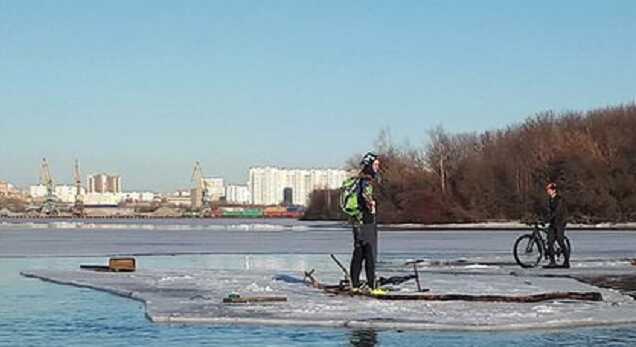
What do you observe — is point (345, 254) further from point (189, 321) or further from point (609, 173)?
point (609, 173)

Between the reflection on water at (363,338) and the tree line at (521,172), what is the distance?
73.9 meters

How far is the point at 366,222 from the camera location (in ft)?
51.0

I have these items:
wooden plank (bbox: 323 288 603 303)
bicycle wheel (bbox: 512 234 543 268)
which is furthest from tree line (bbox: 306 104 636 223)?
wooden plank (bbox: 323 288 603 303)

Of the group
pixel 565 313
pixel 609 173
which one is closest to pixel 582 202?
pixel 609 173

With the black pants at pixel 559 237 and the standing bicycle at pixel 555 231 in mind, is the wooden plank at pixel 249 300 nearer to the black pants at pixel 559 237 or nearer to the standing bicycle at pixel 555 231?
the standing bicycle at pixel 555 231

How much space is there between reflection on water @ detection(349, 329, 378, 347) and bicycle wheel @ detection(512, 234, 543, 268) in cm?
1228

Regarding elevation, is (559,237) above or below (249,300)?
above

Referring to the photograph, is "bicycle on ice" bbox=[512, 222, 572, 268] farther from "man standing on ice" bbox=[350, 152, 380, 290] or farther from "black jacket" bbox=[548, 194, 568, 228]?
"man standing on ice" bbox=[350, 152, 380, 290]

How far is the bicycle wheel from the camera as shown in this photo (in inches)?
941

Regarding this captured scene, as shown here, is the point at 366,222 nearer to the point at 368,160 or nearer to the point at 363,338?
the point at 368,160

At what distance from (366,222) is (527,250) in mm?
9462

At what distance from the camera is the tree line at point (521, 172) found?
8675 cm

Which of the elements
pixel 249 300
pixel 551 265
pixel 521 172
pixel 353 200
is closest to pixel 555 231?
pixel 551 265

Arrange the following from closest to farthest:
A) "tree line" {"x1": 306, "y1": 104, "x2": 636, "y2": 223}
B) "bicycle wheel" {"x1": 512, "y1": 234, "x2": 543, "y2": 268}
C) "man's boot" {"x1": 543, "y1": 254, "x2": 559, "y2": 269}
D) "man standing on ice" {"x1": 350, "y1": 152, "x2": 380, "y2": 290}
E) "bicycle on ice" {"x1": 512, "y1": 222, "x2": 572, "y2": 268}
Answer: "man standing on ice" {"x1": 350, "y1": 152, "x2": 380, "y2": 290} < "man's boot" {"x1": 543, "y1": 254, "x2": 559, "y2": 269} < "bicycle on ice" {"x1": 512, "y1": 222, "x2": 572, "y2": 268} < "bicycle wheel" {"x1": 512, "y1": 234, "x2": 543, "y2": 268} < "tree line" {"x1": 306, "y1": 104, "x2": 636, "y2": 223}
